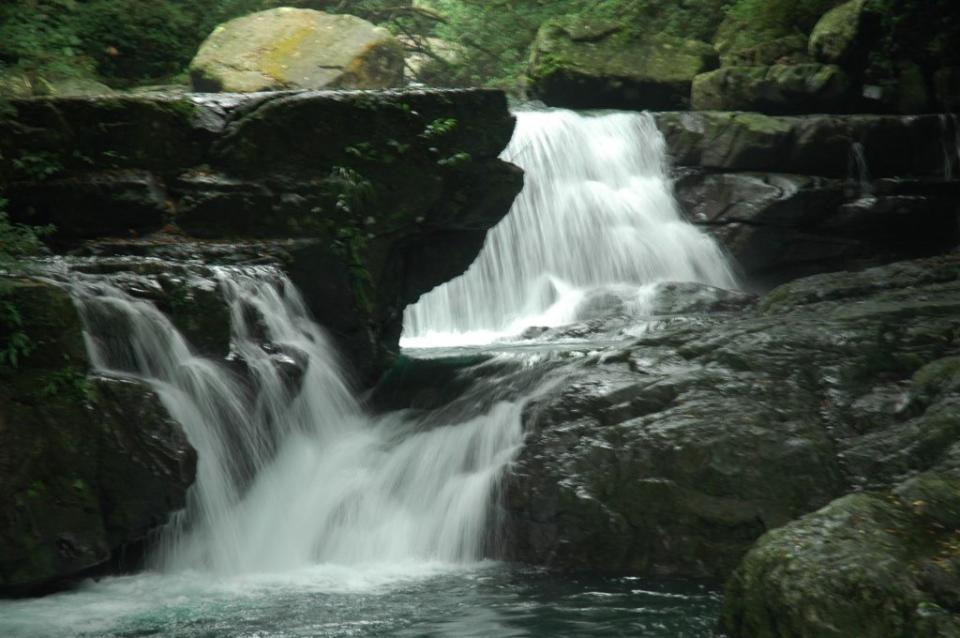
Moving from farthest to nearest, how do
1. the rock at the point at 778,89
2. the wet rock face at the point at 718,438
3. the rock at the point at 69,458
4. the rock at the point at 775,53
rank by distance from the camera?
the rock at the point at 775,53 < the rock at the point at 778,89 < the wet rock face at the point at 718,438 < the rock at the point at 69,458

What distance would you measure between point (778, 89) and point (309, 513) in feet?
35.5

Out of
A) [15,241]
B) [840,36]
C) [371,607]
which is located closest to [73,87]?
[15,241]

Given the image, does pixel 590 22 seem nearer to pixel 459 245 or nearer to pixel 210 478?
pixel 459 245

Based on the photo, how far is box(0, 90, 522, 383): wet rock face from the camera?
7.64 meters

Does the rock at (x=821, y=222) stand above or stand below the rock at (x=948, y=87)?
below

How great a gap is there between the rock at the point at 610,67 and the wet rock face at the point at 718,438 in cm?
922

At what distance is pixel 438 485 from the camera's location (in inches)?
282

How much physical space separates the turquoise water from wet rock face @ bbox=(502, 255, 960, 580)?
0.34m

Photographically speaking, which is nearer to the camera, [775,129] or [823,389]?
[823,389]

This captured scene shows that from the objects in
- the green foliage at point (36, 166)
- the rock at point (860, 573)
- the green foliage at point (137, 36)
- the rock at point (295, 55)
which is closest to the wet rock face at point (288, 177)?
the green foliage at point (36, 166)

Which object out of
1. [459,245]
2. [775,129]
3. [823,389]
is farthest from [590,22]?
[823,389]

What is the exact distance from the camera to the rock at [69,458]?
519cm

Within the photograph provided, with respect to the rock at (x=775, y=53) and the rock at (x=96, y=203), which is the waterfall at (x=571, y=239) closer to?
the rock at (x=775, y=53)

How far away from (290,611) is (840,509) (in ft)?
9.78
